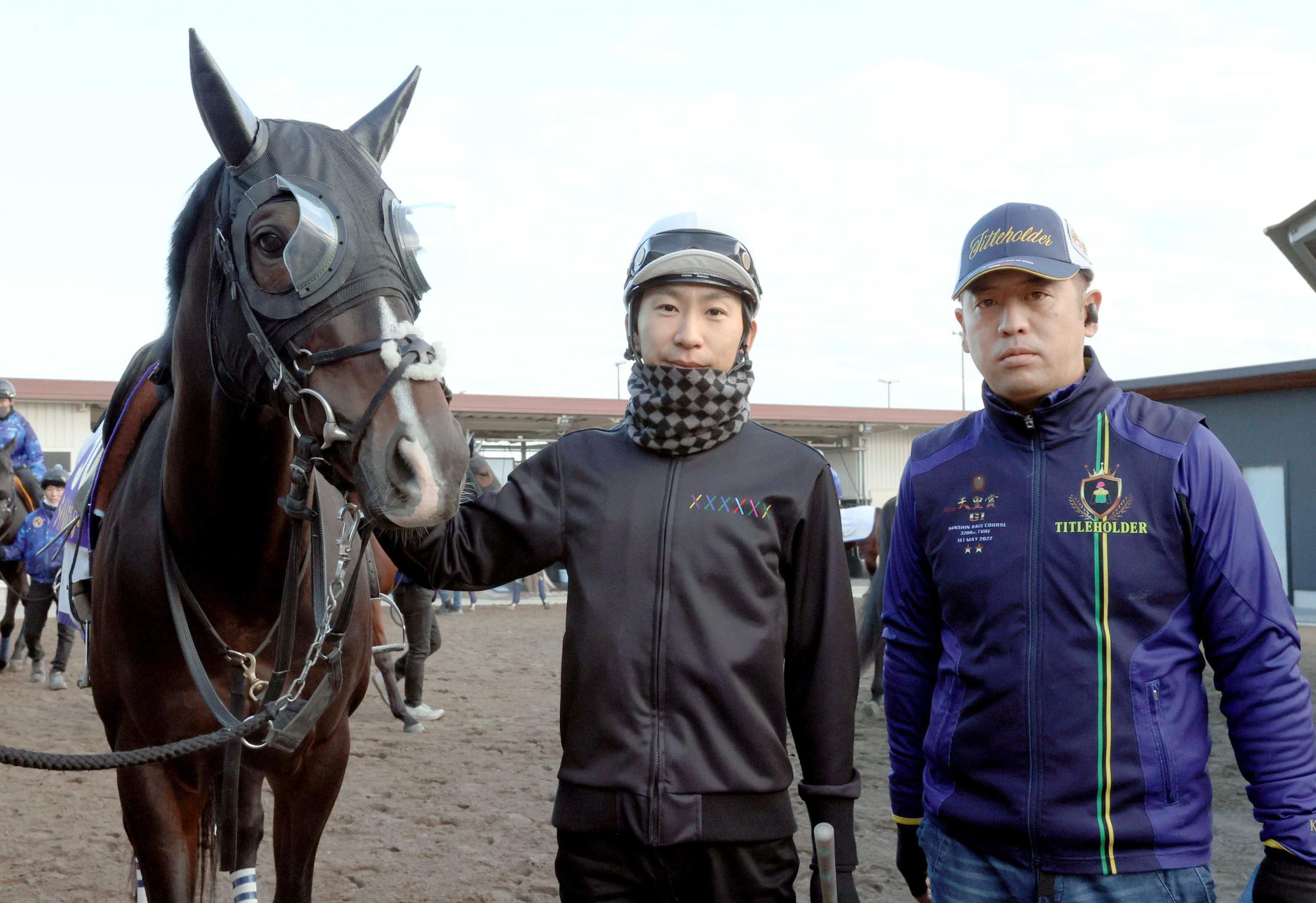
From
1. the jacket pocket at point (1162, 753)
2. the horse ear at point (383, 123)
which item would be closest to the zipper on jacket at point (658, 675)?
the jacket pocket at point (1162, 753)

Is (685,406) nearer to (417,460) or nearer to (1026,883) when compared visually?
(417,460)

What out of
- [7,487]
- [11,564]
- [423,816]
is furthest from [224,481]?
[11,564]

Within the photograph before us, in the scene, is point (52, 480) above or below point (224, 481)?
above

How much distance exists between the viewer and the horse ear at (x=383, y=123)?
95.2 inches

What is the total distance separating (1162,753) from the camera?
5.97 ft

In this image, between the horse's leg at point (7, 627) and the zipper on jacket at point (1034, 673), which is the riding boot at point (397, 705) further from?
the zipper on jacket at point (1034, 673)

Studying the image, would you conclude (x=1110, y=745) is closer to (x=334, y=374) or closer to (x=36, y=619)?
(x=334, y=374)

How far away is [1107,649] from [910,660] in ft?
1.47

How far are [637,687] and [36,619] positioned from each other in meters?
9.84

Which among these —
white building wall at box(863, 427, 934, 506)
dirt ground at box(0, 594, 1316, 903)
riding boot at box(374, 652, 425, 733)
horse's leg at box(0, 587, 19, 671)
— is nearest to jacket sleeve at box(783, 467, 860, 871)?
dirt ground at box(0, 594, 1316, 903)

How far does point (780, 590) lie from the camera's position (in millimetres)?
1991

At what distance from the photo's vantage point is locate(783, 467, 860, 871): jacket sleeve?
190 cm

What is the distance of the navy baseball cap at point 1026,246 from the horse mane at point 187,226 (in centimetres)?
163

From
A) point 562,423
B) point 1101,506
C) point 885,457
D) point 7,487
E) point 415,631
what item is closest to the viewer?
point 1101,506
